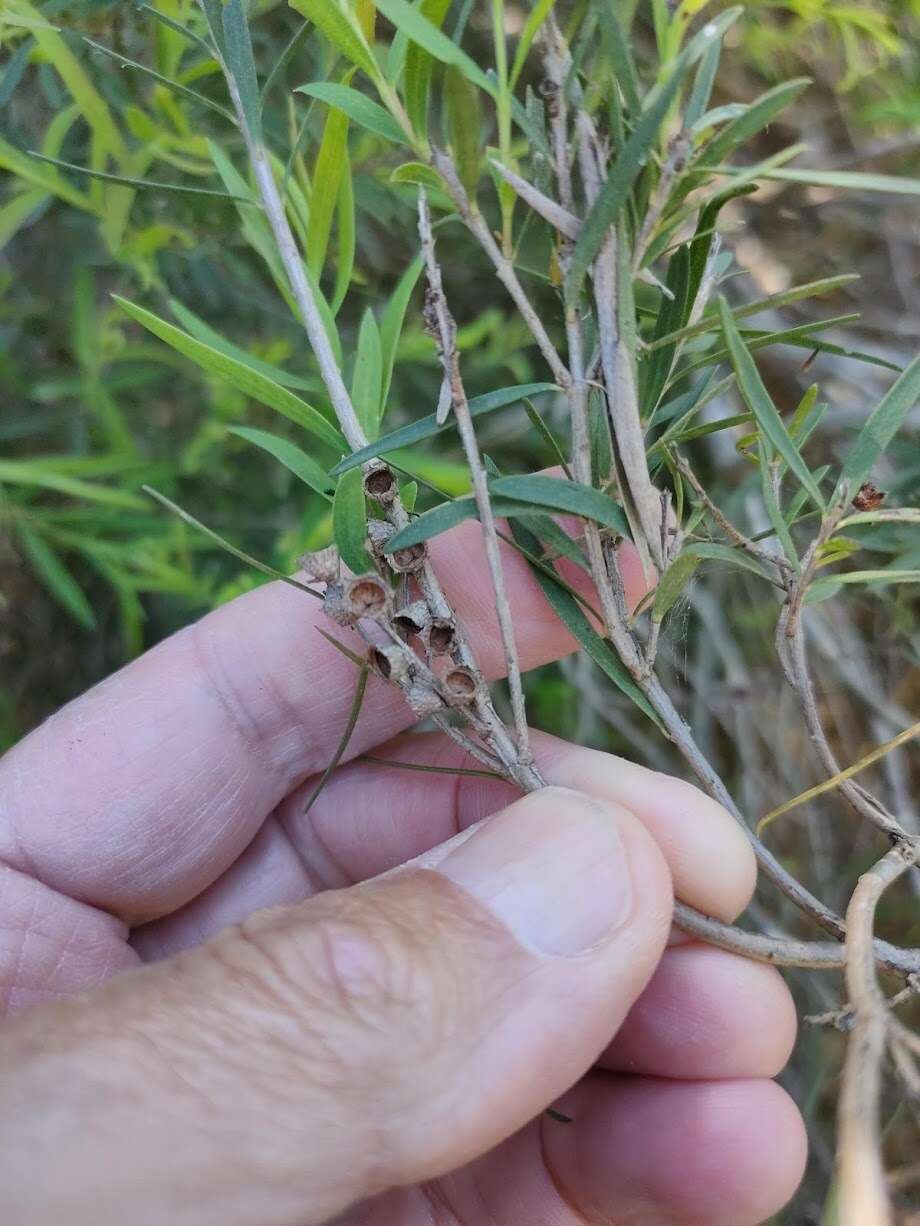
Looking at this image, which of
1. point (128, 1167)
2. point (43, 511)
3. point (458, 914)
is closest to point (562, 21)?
point (43, 511)

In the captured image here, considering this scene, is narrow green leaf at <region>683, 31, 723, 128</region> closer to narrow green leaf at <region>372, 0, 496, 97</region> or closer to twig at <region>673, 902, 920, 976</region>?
narrow green leaf at <region>372, 0, 496, 97</region>

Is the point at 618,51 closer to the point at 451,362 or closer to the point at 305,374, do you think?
the point at 451,362

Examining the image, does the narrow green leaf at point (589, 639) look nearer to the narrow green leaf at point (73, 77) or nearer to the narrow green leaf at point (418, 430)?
the narrow green leaf at point (418, 430)

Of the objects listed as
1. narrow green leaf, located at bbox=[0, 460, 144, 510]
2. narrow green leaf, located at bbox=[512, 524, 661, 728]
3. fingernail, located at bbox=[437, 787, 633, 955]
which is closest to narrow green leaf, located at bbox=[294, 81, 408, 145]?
narrow green leaf, located at bbox=[512, 524, 661, 728]

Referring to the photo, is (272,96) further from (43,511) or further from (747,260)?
(747,260)

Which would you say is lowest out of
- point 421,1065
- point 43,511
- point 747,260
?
point 421,1065

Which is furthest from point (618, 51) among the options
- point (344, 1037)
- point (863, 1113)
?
point (344, 1037)
